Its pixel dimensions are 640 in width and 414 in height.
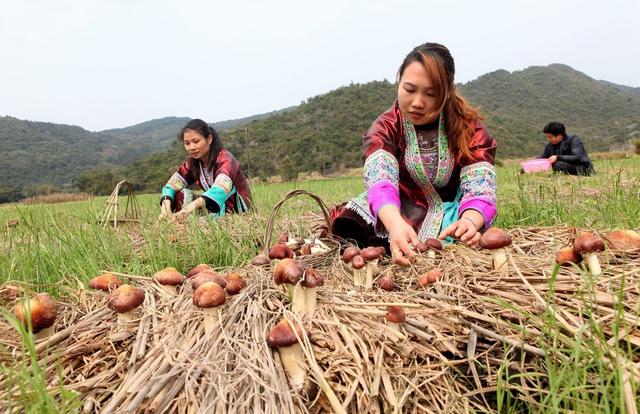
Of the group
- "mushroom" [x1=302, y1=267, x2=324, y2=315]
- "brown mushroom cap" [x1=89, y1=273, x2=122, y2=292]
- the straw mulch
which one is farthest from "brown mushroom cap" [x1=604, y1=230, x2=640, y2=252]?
"brown mushroom cap" [x1=89, y1=273, x2=122, y2=292]

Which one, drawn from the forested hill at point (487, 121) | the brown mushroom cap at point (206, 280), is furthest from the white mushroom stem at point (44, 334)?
the forested hill at point (487, 121)

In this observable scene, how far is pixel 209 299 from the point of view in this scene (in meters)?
1.28

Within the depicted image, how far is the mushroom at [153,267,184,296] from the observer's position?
1656mm

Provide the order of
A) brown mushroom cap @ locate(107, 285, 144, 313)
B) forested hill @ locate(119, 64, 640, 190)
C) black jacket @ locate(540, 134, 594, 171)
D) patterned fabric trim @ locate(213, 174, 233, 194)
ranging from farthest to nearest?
forested hill @ locate(119, 64, 640, 190)
black jacket @ locate(540, 134, 594, 171)
patterned fabric trim @ locate(213, 174, 233, 194)
brown mushroom cap @ locate(107, 285, 144, 313)

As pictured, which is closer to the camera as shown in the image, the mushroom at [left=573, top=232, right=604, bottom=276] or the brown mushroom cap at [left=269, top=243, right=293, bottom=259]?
the mushroom at [left=573, top=232, right=604, bottom=276]

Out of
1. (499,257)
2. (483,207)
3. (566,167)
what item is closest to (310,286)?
(499,257)

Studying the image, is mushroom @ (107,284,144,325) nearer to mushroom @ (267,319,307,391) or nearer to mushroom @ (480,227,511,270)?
mushroom @ (267,319,307,391)

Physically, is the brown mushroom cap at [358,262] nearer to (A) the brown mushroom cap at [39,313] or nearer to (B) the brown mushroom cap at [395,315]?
(B) the brown mushroom cap at [395,315]

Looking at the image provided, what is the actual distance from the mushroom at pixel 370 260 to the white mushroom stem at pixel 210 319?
788 mm

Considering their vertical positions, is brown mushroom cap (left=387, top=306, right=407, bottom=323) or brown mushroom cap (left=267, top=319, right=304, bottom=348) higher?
brown mushroom cap (left=267, top=319, right=304, bottom=348)

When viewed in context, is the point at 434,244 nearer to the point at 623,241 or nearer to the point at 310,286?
the point at 623,241

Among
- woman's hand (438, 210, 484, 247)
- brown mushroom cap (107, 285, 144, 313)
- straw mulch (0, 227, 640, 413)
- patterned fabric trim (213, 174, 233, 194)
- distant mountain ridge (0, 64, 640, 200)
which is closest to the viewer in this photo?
straw mulch (0, 227, 640, 413)

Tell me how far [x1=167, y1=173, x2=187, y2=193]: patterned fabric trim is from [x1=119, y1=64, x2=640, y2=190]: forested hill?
19.7 meters

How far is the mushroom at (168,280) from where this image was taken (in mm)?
1656
